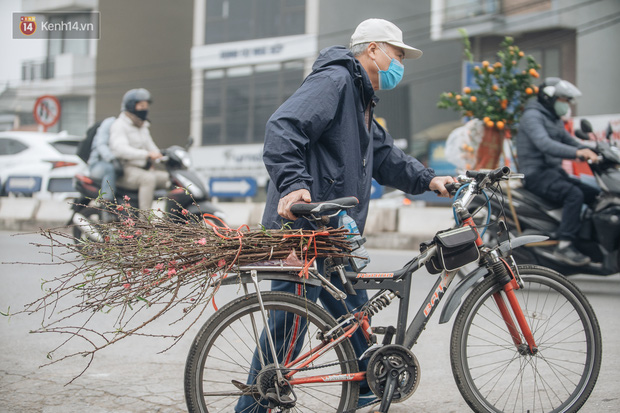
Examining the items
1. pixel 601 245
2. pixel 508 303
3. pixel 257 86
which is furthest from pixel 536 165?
pixel 257 86

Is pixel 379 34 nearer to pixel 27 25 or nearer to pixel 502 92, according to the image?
pixel 27 25

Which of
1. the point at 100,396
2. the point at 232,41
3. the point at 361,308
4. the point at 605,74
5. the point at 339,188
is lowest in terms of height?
the point at 100,396

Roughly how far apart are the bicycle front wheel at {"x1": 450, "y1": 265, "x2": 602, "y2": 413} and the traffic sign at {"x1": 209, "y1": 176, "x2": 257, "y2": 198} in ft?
60.1

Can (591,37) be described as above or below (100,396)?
above

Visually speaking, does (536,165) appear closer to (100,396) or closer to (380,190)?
(100,396)

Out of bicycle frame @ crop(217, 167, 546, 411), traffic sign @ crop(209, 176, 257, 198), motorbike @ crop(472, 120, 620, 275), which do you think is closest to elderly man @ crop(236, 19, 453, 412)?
bicycle frame @ crop(217, 167, 546, 411)

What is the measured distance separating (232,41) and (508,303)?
32.6 meters

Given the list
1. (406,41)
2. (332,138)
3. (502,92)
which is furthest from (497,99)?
(406,41)

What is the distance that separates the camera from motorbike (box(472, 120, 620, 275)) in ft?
21.5

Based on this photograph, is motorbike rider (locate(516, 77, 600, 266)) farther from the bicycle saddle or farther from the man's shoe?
the bicycle saddle

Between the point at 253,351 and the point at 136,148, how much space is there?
6242 mm

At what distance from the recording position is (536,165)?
22.7 feet

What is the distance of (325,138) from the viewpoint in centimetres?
311

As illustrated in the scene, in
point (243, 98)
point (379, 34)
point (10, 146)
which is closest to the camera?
point (379, 34)
